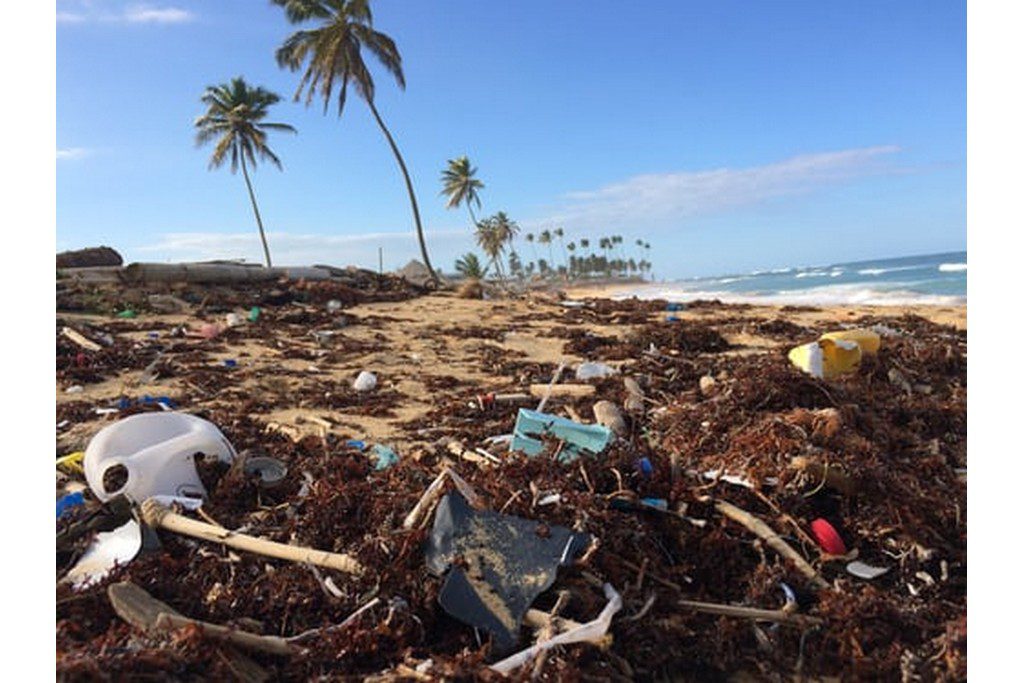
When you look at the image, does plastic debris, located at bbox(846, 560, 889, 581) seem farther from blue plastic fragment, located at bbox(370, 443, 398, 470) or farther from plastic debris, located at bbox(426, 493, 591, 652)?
blue plastic fragment, located at bbox(370, 443, 398, 470)

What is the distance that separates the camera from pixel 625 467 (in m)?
3.05

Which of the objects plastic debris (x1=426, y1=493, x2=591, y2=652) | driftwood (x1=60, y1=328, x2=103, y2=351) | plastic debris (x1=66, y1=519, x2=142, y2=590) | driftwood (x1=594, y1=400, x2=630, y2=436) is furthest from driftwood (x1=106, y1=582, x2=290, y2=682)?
driftwood (x1=60, y1=328, x2=103, y2=351)

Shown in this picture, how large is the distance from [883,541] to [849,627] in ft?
2.18

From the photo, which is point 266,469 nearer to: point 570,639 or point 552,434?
point 552,434

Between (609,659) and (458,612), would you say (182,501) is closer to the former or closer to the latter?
(458,612)

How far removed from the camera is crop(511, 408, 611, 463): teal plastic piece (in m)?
3.57

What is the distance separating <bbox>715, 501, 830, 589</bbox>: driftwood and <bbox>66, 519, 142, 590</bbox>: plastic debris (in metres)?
2.69

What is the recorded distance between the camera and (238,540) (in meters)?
2.64

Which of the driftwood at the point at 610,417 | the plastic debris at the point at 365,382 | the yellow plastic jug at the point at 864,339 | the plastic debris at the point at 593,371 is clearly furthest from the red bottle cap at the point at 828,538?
the plastic debris at the point at 365,382

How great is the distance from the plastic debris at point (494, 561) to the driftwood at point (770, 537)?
2.77ft

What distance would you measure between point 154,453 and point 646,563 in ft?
8.31

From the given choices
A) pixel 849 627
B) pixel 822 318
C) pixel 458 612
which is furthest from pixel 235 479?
pixel 822 318

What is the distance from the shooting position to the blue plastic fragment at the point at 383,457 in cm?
381

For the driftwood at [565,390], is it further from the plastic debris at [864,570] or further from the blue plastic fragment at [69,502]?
the blue plastic fragment at [69,502]
